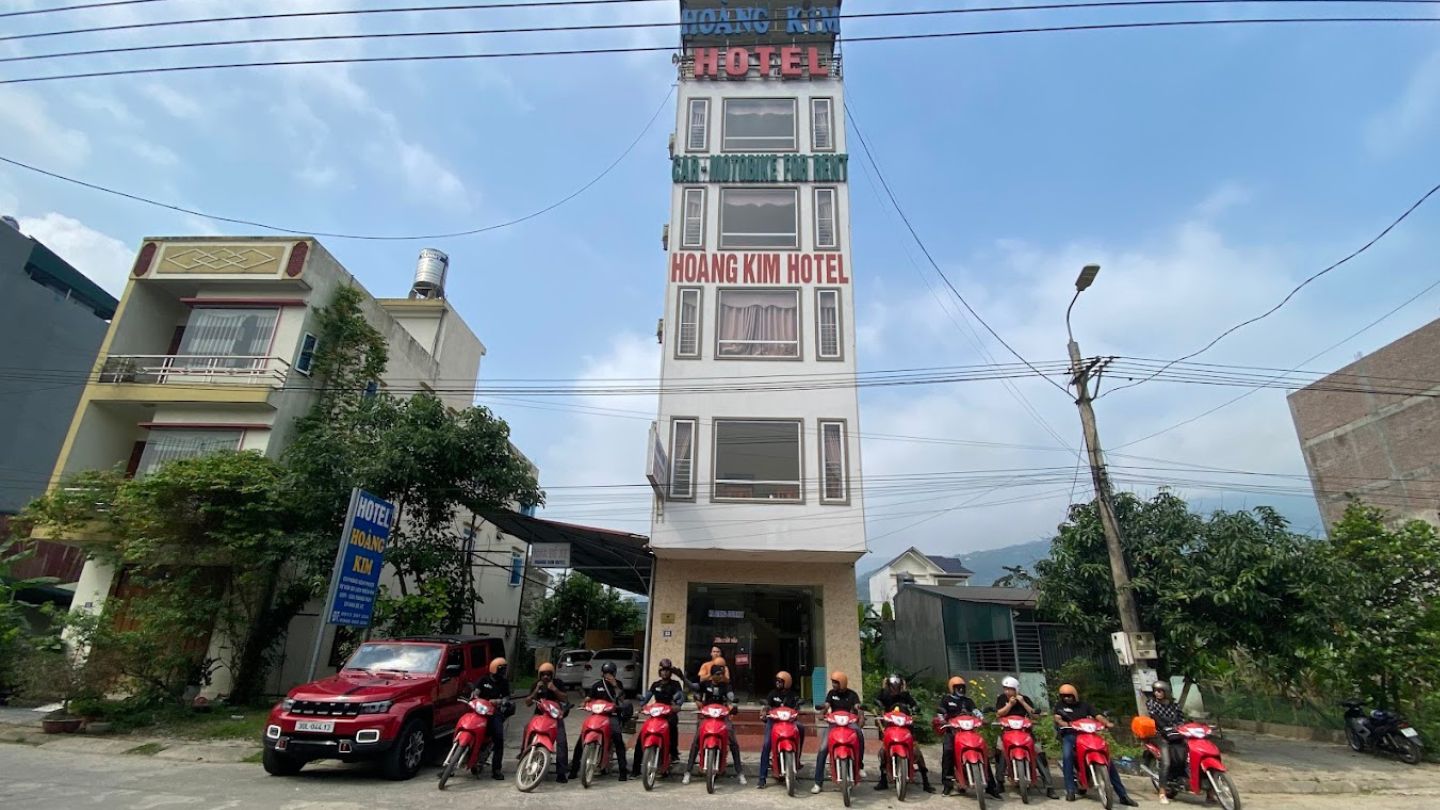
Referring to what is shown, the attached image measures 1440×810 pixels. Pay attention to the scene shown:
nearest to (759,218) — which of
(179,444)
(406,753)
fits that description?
(406,753)

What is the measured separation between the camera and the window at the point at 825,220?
16.5 m

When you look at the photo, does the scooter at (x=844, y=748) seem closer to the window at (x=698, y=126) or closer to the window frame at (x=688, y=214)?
the window frame at (x=688, y=214)

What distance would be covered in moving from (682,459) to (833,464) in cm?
326

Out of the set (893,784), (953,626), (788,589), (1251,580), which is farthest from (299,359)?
(1251,580)

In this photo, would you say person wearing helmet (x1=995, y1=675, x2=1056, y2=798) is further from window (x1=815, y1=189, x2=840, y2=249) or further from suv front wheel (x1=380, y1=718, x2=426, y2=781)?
window (x1=815, y1=189, x2=840, y2=249)

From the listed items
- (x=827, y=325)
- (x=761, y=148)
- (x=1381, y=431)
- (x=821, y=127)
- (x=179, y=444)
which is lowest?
(x=179, y=444)

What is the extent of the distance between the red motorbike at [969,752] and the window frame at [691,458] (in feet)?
23.4

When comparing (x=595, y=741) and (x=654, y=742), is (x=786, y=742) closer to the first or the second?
(x=654, y=742)

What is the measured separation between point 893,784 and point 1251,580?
23.3 feet

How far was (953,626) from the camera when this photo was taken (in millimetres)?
17344

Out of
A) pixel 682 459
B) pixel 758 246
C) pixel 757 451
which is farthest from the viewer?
pixel 758 246

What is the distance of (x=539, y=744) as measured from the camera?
7941 millimetres

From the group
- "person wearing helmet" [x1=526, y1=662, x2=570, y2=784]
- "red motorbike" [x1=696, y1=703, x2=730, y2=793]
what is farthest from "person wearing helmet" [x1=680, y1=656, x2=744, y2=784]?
"person wearing helmet" [x1=526, y1=662, x2=570, y2=784]

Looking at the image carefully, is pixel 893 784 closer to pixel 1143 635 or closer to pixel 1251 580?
pixel 1143 635
